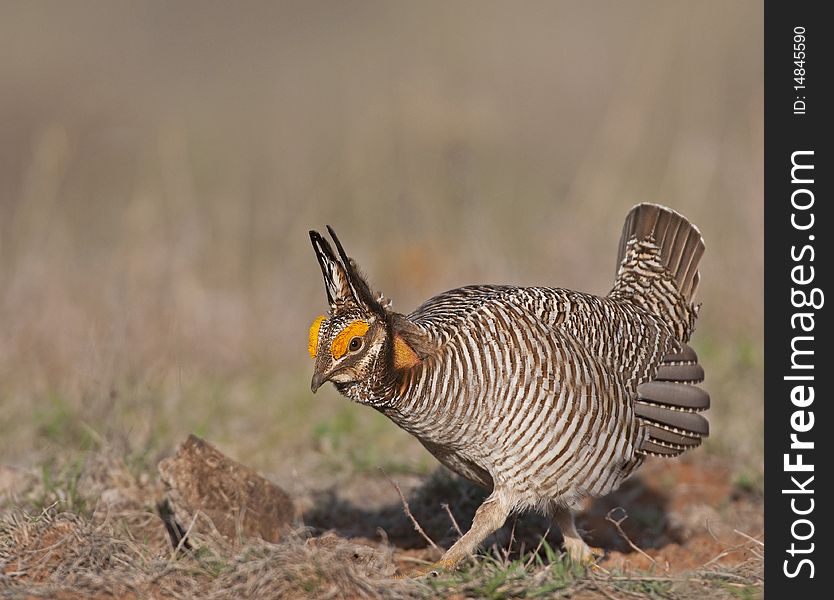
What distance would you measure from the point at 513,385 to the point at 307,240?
17.5 ft

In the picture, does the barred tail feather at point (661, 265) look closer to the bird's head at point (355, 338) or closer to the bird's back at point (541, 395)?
the bird's back at point (541, 395)

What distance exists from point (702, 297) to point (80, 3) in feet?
65.4

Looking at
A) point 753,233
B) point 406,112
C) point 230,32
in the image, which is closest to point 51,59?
point 230,32

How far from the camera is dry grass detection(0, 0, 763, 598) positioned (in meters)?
4.68

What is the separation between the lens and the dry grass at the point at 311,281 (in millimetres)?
4676

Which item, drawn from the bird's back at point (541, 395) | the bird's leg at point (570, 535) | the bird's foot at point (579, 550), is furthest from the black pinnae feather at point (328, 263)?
the bird's foot at point (579, 550)

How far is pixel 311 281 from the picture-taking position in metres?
8.49

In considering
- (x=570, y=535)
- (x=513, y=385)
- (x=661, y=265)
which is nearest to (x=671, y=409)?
(x=570, y=535)

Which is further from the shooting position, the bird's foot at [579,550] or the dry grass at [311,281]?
the dry grass at [311,281]

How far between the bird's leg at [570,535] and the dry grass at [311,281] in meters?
0.24

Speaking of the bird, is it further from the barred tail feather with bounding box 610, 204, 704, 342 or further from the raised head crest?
the barred tail feather with bounding box 610, 204, 704, 342

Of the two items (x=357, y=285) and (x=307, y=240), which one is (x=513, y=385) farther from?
(x=307, y=240)

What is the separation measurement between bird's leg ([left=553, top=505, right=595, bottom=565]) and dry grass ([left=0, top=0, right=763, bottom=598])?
0.77ft

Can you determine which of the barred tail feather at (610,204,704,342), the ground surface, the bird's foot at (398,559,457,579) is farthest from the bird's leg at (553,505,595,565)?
the barred tail feather at (610,204,704,342)
